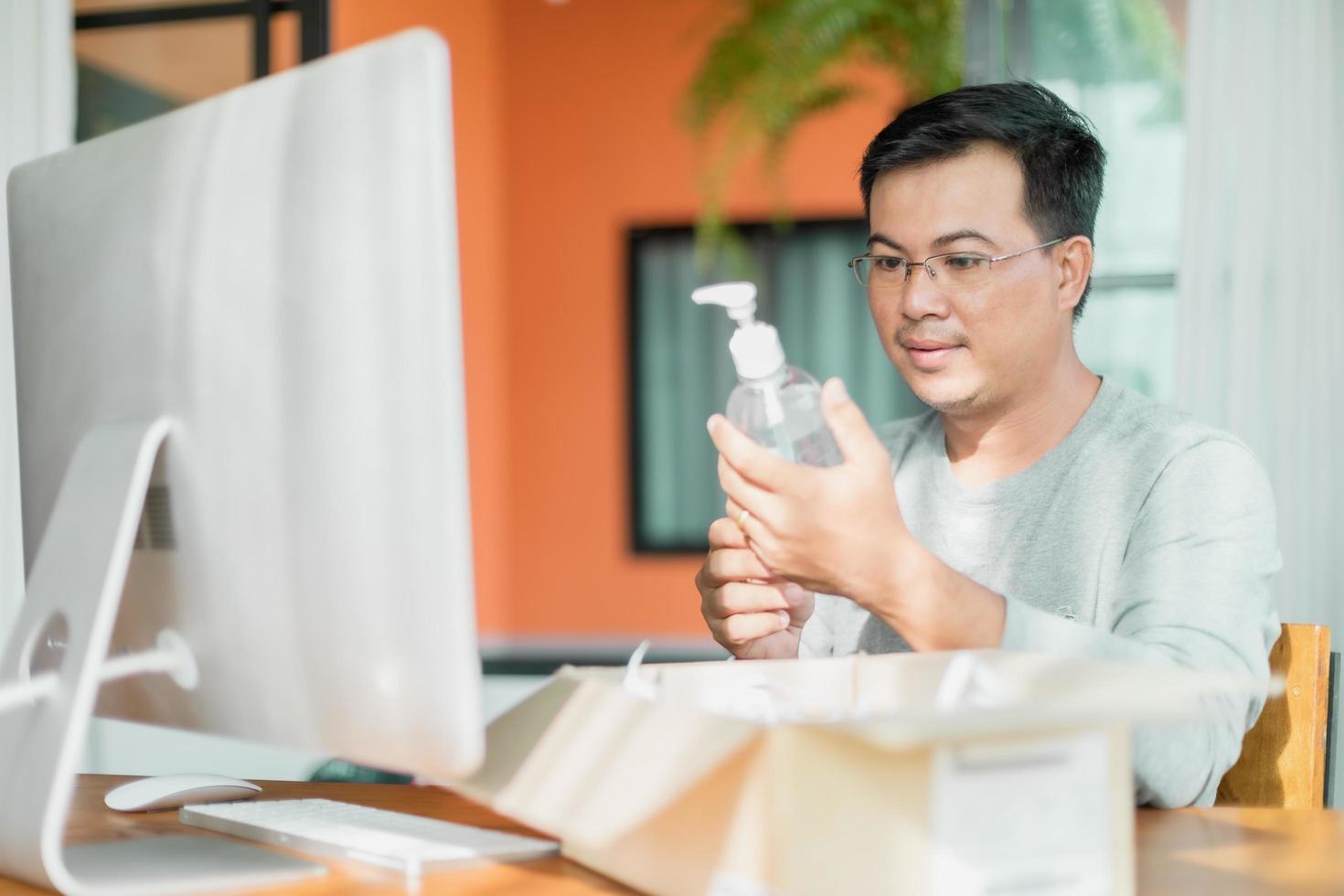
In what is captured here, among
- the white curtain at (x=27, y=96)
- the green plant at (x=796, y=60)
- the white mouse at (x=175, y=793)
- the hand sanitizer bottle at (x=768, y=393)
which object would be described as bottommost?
the white mouse at (x=175, y=793)

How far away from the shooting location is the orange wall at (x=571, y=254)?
517cm

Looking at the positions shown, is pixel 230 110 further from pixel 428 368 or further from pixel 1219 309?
pixel 1219 309

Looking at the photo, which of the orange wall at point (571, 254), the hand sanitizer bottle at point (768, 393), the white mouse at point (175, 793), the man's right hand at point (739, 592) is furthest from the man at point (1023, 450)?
the orange wall at point (571, 254)

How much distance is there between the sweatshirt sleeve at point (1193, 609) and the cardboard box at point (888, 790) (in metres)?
0.23

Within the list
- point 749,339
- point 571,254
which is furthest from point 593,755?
point 571,254

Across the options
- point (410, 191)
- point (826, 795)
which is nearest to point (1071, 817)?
point (826, 795)

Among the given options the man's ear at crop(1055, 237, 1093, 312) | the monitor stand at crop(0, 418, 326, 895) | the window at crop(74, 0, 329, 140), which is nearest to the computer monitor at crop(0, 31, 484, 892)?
the monitor stand at crop(0, 418, 326, 895)

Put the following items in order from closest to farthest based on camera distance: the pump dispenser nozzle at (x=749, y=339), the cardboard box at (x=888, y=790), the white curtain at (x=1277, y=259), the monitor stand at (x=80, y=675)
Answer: the cardboard box at (x=888, y=790) < the monitor stand at (x=80, y=675) < the pump dispenser nozzle at (x=749, y=339) < the white curtain at (x=1277, y=259)

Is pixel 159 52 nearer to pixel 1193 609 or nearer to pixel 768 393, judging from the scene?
pixel 768 393

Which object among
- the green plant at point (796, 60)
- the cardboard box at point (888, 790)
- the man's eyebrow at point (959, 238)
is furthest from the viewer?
the green plant at point (796, 60)

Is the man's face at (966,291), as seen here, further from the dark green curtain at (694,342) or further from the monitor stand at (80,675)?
the dark green curtain at (694,342)

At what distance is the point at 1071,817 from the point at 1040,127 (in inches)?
36.4

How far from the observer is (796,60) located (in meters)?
3.72

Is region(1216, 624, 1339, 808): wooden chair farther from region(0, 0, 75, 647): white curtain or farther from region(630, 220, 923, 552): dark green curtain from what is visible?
region(630, 220, 923, 552): dark green curtain
